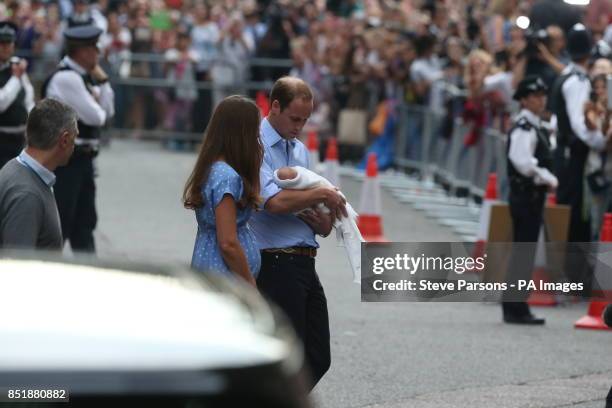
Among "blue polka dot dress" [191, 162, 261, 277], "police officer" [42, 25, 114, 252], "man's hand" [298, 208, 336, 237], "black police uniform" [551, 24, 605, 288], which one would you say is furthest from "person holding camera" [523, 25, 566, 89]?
"blue polka dot dress" [191, 162, 261, 277]

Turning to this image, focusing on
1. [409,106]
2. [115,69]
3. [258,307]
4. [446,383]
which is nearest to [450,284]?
[446,383]

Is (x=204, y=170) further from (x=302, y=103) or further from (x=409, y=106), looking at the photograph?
(x=409, y=106)

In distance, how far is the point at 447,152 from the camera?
18.9m

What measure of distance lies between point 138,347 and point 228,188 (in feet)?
11.3

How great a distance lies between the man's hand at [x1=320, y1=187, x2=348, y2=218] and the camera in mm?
6496

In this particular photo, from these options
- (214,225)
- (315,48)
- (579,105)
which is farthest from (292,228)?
(315,48)

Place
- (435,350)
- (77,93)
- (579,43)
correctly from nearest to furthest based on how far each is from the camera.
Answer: (435,350), (77,93), (579,43)

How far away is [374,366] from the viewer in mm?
9297

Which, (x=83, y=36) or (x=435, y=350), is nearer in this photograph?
(x=435, y=350)

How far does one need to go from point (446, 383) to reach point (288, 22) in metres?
17.5

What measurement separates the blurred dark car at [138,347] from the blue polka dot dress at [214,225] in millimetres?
3061

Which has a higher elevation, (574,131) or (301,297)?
(301,297)

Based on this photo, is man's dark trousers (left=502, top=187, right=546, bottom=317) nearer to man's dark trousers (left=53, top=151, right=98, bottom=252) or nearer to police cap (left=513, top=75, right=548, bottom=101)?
police cap (left=513, top=75, right=548, bottom=101)

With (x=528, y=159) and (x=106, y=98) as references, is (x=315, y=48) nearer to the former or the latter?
(x=106, y=98)
